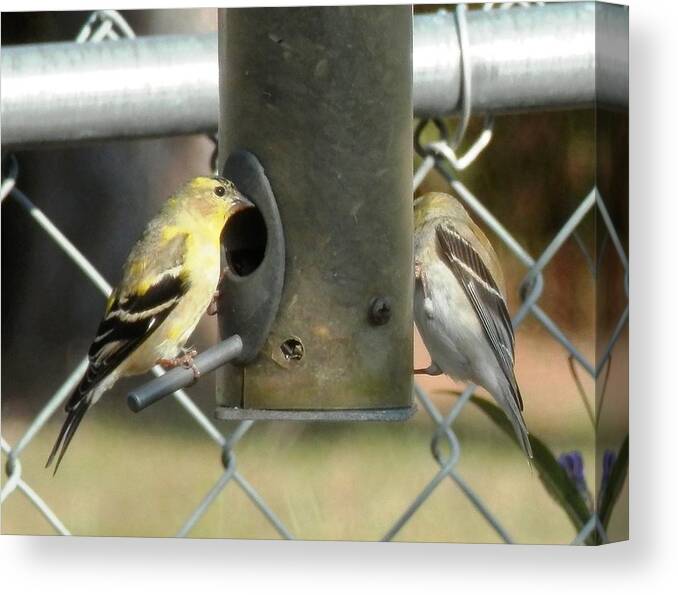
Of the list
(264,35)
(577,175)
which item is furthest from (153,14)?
(577,175)

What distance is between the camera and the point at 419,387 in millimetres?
2965

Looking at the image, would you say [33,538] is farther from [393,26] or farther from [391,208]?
[393,26]

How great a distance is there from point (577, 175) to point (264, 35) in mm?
580

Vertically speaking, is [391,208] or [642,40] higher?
[642,40]

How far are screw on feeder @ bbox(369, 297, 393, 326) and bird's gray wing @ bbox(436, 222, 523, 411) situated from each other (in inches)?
10.7

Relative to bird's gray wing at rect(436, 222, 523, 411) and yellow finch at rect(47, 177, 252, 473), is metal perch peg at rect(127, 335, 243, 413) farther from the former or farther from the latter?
bird's gray wing at rect(436, 222, 523, 411)

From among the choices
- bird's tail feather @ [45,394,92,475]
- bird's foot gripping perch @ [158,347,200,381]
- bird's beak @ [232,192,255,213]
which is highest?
bird's beak @ [232,192,255,213]

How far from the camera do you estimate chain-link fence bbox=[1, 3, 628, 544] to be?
2762 mm

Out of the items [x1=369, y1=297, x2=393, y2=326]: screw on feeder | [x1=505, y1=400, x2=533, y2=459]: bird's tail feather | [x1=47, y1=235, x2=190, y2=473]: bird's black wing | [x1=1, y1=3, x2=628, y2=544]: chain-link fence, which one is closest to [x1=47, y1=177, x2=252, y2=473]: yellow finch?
[x1=47, y1=235, x2=190, y2=473]: bird's black wing

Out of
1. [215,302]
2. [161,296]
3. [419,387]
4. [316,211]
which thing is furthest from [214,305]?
[419,387]

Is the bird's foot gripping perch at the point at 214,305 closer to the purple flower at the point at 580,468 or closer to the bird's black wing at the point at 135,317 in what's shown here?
the bird's black wing at the point at 135,317

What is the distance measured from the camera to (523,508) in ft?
9.26

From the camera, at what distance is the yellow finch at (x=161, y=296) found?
270 cm

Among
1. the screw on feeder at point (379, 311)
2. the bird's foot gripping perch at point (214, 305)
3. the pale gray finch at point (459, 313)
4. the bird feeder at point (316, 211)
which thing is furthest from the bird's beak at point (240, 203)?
the pale gray finch at point (459, 313)
